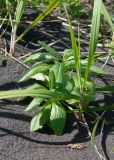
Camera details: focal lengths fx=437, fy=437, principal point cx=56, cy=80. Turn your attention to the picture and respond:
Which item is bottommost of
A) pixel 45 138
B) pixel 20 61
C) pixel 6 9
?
pixel 45 138

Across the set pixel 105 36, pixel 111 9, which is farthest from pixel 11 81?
pixel 111 9

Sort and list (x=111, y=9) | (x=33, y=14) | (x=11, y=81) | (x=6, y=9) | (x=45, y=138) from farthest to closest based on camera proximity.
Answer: (x=111, y=9)
(x=33, y=14)
(x=6, y=9)
(x=11, y=81)
(x=45, y=138)

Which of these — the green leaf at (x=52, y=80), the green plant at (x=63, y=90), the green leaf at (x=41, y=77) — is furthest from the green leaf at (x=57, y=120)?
the green leaf at (x=41, y=77)

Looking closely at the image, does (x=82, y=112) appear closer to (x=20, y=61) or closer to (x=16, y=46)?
(x=20, y=61)

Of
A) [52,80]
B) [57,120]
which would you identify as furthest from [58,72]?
[57,120]

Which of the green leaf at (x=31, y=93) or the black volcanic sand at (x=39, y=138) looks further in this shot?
the black volcanic sand at (x=39, y=138)

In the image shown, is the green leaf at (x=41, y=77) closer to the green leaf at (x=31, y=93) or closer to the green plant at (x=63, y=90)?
the green plant at (x=63, y=90)

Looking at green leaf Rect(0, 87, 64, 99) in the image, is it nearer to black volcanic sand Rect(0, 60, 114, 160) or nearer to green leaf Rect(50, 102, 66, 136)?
green leaf Rect(50, 102, 66, 136)

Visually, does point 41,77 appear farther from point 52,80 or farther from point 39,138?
point 39,138
